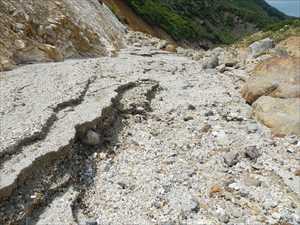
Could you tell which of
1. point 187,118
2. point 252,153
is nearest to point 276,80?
point 187,118

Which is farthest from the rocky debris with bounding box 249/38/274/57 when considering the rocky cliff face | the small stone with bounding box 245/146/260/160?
the small stone with bounding box 245/146/260/160

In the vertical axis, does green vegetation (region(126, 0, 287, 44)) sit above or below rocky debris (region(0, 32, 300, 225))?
below

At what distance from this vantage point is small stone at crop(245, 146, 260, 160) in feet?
31.0

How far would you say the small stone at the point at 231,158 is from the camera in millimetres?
9180

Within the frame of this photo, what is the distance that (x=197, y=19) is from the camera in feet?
273

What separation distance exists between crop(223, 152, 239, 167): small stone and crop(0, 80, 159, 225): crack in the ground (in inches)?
93.3

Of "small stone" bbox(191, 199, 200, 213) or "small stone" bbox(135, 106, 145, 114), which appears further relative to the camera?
"small stone" bbox(135, 106, 145, 114)

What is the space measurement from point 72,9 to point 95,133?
13.4 meters

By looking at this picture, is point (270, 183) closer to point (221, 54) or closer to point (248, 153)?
point (248, 153)

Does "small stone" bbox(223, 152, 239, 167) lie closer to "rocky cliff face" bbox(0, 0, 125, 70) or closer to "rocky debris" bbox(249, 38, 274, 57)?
"rocky cliff face" bbox(0, 0, 125, 70)

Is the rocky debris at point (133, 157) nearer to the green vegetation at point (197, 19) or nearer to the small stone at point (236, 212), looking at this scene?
the small stone at point (236, 212)

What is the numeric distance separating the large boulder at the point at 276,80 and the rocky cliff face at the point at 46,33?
698cm

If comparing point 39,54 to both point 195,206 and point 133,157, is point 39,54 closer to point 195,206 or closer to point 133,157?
point 133,157

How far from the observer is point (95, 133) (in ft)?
30.9
